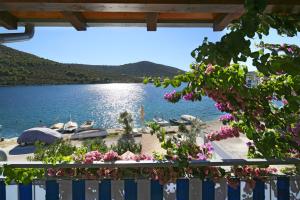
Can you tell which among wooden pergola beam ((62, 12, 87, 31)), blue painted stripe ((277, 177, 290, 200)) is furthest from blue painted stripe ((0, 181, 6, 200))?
blue painted stripe ((277, 177, 290, 200))

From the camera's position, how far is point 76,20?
223 centimetres

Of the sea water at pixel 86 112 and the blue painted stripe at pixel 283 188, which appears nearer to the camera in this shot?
the blue painted stripe at pixel 283 188

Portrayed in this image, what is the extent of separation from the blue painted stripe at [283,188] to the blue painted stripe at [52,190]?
181 cm

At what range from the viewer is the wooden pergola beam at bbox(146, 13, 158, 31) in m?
2.13

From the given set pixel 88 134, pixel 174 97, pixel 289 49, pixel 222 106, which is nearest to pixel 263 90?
pixel 289 49

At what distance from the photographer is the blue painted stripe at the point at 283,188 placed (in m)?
2.55

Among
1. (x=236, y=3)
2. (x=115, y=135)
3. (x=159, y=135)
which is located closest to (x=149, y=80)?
(x=159, y=135)

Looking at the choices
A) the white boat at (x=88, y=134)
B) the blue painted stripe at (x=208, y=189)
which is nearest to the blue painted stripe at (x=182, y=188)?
the blue painted stripe at (x=208, y=189)

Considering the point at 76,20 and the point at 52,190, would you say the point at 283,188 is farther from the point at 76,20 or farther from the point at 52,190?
the point at 76,20

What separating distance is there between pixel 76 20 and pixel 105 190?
1.35 metres

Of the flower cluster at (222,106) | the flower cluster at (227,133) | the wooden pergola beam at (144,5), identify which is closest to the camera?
the wooden pergola beam at (144,5)

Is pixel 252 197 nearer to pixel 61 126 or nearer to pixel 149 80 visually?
pixel 149 80

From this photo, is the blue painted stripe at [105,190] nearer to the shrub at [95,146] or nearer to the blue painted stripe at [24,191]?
the shrub at [95,146]

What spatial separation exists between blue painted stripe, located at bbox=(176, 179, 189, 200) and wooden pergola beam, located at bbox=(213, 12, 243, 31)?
4.09ft
